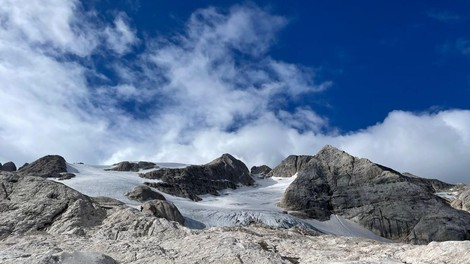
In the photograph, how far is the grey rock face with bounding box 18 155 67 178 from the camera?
12825 centimetres

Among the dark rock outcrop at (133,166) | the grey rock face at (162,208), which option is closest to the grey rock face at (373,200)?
the grey rock face at (162,208)

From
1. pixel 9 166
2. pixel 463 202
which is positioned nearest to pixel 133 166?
pixel 9 166

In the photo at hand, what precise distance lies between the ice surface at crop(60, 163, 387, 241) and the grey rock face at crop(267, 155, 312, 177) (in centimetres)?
2325

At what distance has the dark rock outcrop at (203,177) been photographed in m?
124

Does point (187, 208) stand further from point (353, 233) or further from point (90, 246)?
point (90, 246)

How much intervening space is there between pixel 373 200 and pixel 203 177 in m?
50.8

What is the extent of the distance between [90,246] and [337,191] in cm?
10361

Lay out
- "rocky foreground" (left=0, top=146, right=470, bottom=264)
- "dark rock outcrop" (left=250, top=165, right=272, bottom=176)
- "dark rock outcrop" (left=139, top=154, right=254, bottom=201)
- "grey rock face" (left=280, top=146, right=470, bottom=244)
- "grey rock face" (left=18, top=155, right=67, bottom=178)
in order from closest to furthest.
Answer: "rocky foreground" (left=0, top=146, right=470, bottom=264) < "grey rock face" (left=280, top=146, right=470, bottom=244) < "dark rock outcrop" (left=139, top=154, right=254, bottom=201) < "grey rock face" (left=18, top=155, right=67, bottom=178) < "dark rock outcrop" (left=250, top=165, right=272, bottom=176)

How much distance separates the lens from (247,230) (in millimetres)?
18719

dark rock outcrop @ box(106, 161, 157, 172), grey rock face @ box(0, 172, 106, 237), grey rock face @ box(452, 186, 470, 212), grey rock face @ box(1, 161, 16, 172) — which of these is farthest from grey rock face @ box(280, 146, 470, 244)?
grey rock face @ box(1, 161, 16, 172)

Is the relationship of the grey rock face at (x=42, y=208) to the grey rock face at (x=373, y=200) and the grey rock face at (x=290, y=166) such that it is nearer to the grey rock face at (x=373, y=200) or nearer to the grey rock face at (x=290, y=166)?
the grey rock face at (x=373, y=200)

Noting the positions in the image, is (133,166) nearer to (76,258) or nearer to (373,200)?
(373,200)

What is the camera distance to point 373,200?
4190 inches

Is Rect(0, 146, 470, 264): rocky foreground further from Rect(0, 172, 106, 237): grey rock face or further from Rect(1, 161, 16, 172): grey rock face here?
Rect(1, 161, 16, 172): grey rock face
